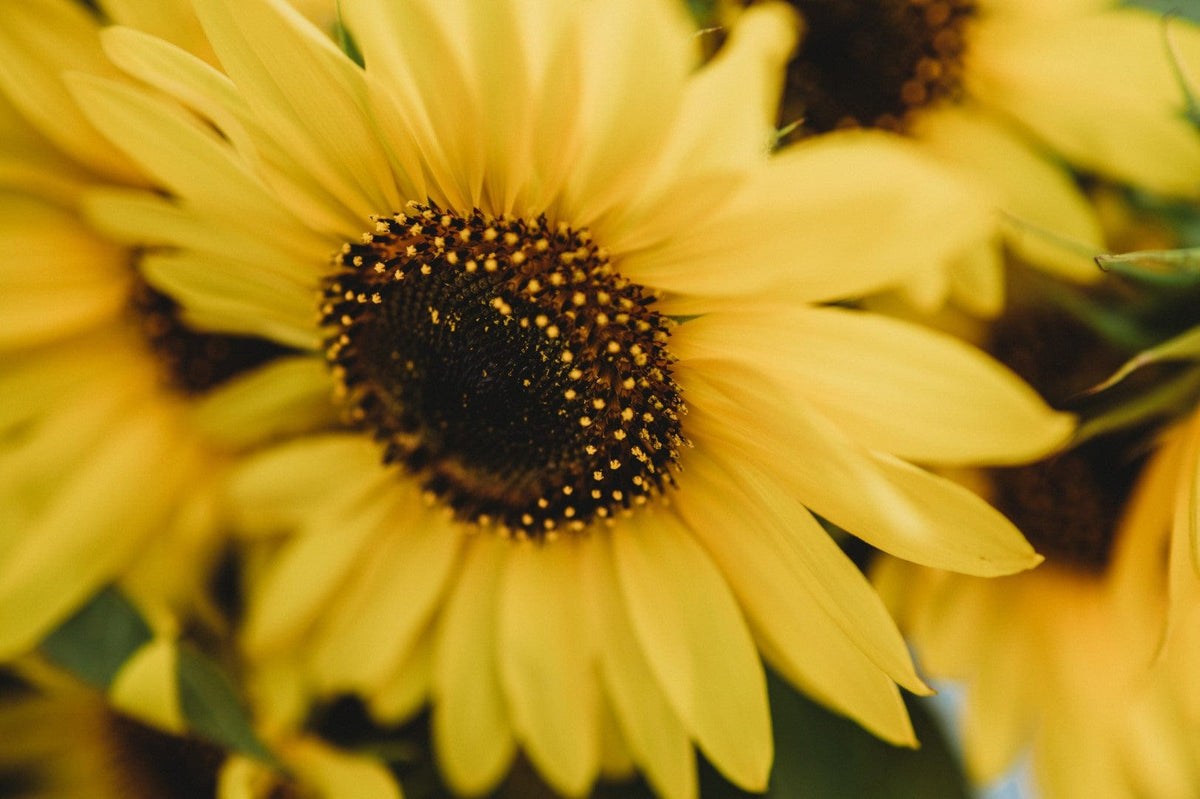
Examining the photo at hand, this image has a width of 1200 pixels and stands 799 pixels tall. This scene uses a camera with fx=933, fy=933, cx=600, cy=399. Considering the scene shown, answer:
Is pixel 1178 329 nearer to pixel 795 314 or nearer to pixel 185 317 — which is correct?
pixel 795 314

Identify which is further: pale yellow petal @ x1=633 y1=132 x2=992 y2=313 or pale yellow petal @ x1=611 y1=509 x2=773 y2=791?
pale yellow petal @ x1=611 y1=509 x2=773 y2=791

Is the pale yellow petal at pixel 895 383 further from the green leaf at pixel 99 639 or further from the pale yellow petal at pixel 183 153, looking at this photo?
the green leaf at pixel 99 639

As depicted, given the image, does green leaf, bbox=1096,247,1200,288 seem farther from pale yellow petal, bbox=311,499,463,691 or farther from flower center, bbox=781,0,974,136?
pale yellow petal, bbox=311,499,463,691

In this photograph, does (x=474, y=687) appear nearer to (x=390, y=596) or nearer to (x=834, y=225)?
(x=390, y=596)

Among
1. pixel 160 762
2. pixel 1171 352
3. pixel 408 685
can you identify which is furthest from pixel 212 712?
pixel 1171 352

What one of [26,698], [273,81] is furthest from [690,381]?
[26,698]

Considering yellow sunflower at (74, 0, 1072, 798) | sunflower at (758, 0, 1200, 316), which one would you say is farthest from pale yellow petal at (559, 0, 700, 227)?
sunflower at (758, 0, 1200, 316)

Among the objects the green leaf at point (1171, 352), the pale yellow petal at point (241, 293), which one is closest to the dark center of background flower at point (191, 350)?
the pale yellow petal at point (241, 293)
